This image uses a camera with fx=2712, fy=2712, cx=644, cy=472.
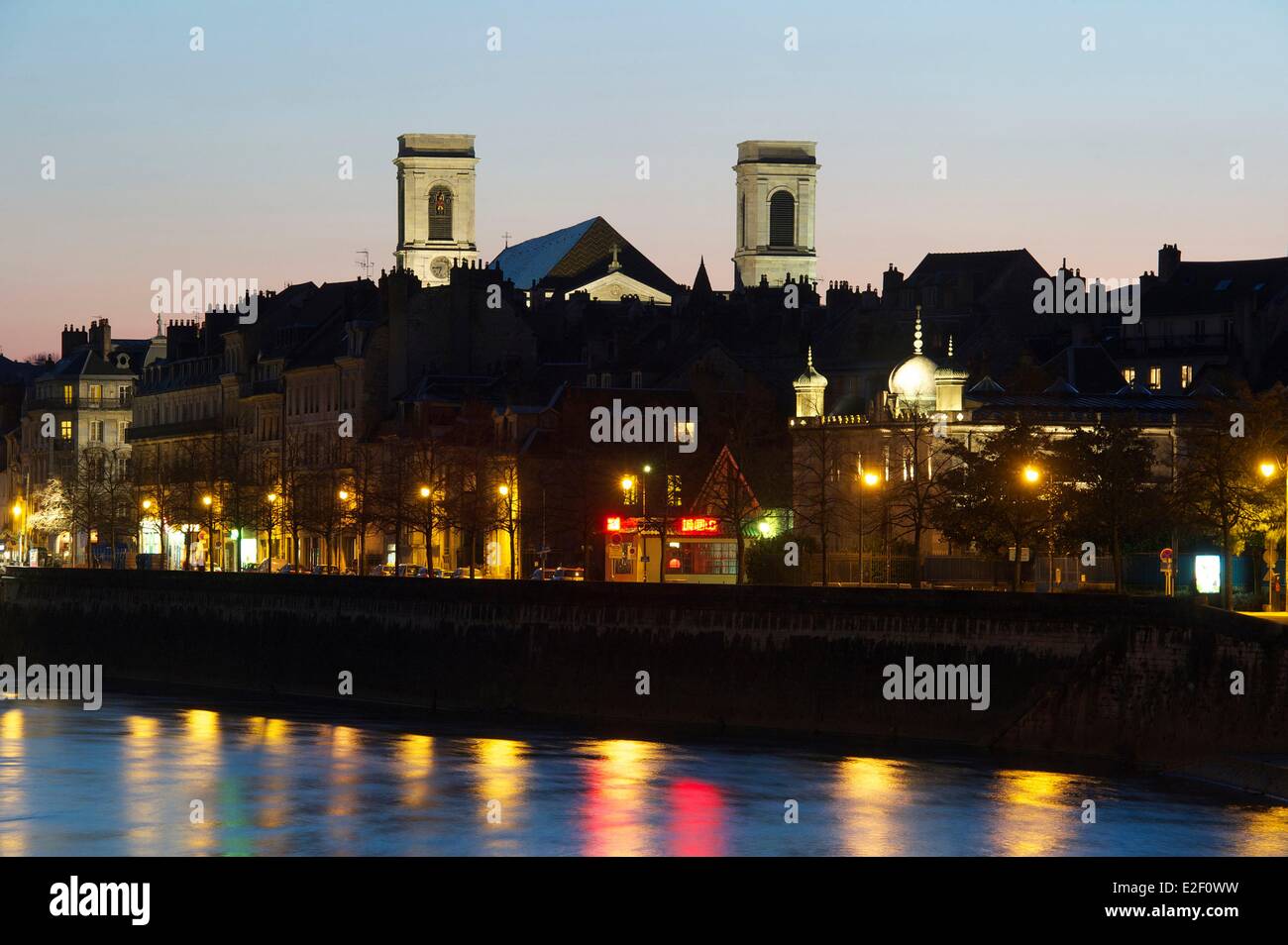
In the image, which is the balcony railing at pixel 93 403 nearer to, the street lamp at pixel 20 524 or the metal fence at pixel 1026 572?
the street lamp at pixel 20 524

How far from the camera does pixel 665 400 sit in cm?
10738

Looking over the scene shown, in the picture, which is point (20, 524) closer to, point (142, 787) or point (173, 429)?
point (173, 429)

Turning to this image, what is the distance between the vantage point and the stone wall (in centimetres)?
5909

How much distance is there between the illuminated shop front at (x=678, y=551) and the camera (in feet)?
318

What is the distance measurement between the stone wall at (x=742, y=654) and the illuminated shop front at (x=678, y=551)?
15.6m

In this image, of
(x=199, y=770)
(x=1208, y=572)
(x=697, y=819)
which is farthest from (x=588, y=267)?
(x=697, y=819)

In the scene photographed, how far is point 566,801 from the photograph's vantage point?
55906 millimetres

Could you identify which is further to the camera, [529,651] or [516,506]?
[516,506]

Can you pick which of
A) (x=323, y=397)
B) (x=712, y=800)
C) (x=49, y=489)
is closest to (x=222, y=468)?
(x=323, y=397)

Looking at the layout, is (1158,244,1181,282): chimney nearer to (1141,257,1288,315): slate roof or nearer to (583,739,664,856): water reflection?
(1141,257,1288,315): slate roof

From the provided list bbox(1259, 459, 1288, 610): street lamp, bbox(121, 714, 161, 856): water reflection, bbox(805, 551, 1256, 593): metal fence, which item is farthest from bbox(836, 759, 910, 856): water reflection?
bbox(805, 551, 1256, 593): metal fence

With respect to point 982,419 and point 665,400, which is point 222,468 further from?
point 982,419

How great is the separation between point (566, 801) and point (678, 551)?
43.0 meters
